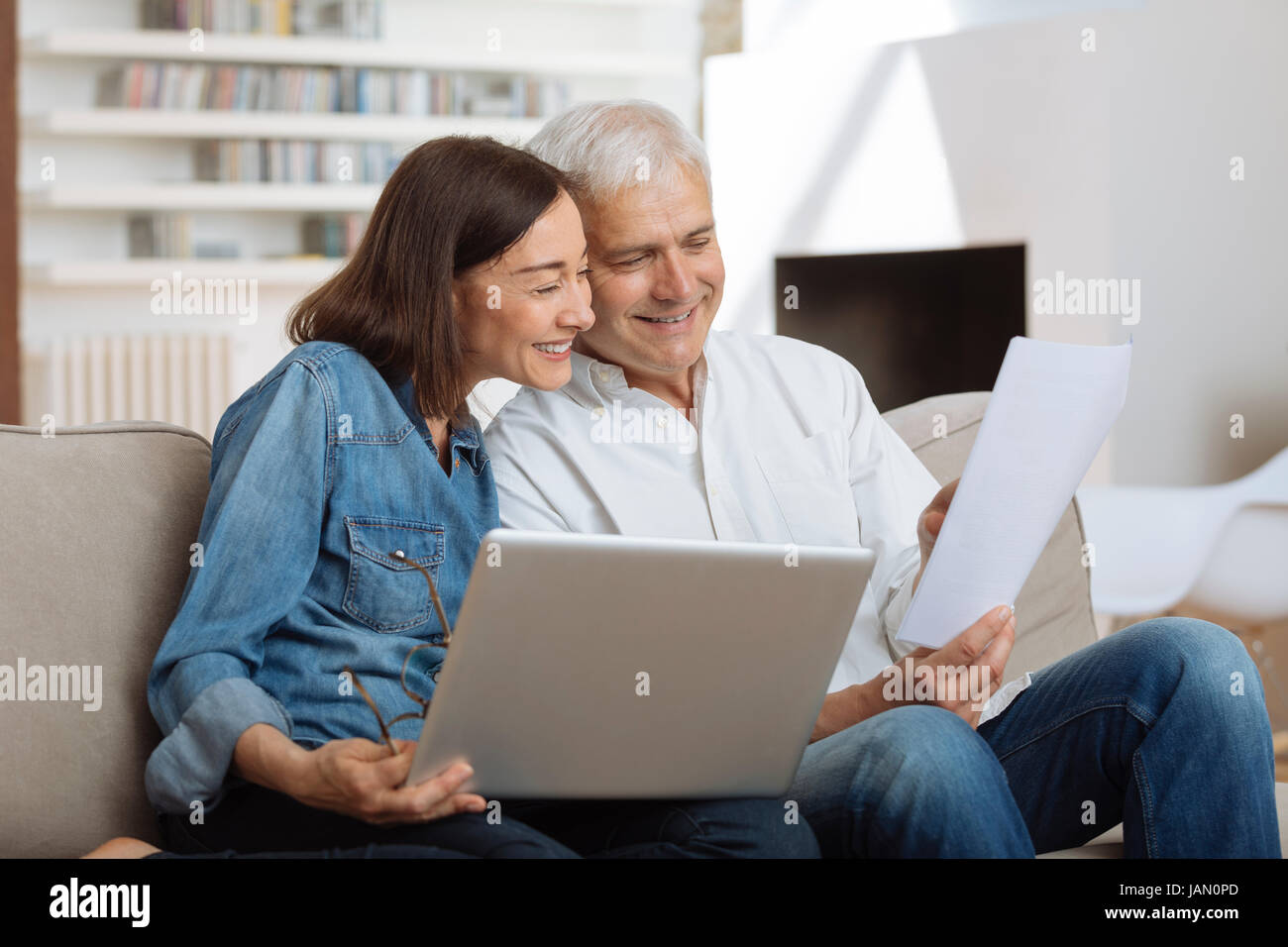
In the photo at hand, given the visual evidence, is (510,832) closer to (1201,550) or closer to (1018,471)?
(1018,471)

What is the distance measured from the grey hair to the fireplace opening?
86.1 inches

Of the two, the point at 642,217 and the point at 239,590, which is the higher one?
the point at 642,217

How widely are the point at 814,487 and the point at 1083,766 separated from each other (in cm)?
44

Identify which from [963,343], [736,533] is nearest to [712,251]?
[736,533]

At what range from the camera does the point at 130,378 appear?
541cm

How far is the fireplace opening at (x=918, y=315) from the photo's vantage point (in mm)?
3740

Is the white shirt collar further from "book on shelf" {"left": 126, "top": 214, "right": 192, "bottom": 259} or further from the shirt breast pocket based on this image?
"book on shelf" {"left": 126, "top": 214, "right": 192, "bottom": 259}

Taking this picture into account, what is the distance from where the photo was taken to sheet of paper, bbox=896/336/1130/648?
118cm

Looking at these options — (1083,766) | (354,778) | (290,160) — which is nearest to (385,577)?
(354,778)

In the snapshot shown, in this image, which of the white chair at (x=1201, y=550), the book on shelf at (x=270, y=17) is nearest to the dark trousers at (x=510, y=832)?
the white chair at (x=1201, y=550)

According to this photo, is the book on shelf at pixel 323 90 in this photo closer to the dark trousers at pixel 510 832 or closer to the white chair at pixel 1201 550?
the white chair at pixel 1201 550

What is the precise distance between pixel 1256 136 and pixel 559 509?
2.75 m

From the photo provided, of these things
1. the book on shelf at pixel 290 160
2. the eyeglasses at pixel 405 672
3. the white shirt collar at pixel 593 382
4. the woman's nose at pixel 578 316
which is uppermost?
the book on shelf at pixel 290 160
